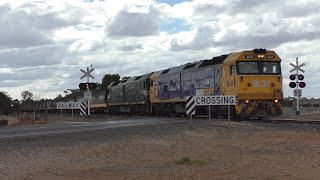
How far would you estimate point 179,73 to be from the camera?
37.1m

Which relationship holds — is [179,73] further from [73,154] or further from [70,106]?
[73,154]

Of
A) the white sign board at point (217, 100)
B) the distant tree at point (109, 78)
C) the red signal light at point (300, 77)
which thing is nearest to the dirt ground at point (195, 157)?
the white sign board at point (217, 100)

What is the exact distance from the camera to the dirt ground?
34.2 ft

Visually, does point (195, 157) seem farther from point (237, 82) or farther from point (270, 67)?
point (270, 67)

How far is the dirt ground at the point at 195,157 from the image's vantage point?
1042 cm

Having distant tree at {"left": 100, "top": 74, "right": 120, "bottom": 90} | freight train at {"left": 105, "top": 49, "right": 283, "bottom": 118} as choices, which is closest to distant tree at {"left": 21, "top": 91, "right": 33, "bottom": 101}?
distant tree at {"left": 100, "top": 74, "right": 120, "bottom": 90}

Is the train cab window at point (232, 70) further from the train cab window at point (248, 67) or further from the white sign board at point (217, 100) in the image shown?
the white sign board at point (217, 100)

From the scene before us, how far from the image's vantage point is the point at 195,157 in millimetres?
13023

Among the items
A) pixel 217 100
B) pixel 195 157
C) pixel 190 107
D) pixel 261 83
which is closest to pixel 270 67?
pixel 261 83

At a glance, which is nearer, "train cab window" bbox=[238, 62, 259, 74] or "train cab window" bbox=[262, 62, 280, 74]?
"train cab window" bbox=[238, 62, 259, 74]

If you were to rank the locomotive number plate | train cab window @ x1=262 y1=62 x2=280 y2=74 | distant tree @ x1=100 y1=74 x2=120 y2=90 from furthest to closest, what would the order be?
distant tree @ x1=100 y1=74 x2=120 y2=90, train cab window @ x1=262 y1=62 x2=280 y2=74, the locomotive number plate

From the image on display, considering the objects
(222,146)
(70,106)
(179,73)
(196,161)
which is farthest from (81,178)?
(70,106)

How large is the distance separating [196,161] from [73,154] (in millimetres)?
3806

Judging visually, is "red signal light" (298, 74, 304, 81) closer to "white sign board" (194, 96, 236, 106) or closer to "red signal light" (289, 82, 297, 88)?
"red signal light" (289, 82, 297, 88)
